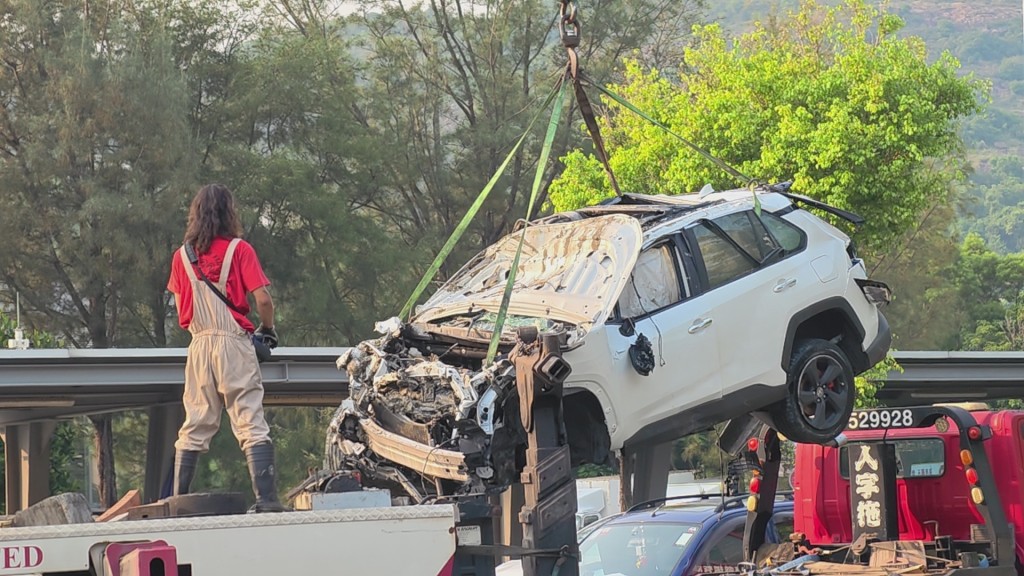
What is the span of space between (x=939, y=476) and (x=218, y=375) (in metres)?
4.91

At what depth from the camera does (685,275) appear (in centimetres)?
866

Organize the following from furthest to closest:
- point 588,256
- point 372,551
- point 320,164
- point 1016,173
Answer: point 1016,173
point 320,164
point 588,256
point 372,551

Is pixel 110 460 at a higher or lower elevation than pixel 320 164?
lower

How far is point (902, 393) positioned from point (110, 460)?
22.9 meters

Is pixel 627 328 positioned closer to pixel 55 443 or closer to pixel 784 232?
pixel 784 232

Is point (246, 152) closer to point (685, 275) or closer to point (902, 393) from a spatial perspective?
point (902, 393)

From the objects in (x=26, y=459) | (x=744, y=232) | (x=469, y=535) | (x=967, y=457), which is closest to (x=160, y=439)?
(x=26, y=459)

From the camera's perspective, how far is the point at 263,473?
6539 millimetres

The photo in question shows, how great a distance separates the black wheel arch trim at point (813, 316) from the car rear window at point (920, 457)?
0.60 metres

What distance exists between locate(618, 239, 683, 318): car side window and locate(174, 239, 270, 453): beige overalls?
8.34 feet

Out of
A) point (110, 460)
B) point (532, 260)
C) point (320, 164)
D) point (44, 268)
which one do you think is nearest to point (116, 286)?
point (44, 268)

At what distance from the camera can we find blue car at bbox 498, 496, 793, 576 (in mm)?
9914

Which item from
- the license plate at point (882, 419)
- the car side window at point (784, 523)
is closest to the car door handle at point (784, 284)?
the license plate at point (882, 419)

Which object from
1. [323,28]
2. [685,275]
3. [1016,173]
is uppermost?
[1016,173]
